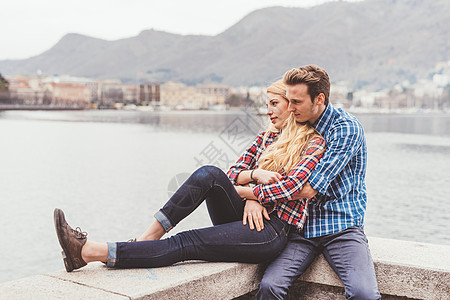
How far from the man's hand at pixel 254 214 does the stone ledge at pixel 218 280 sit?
0.59 ft

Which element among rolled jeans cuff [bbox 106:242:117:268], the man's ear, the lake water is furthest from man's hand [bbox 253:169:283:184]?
the lake water

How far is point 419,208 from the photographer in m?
17.3

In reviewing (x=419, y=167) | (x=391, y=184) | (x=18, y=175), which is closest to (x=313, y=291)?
(x=391, y=184)

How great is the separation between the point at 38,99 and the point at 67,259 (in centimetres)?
12805

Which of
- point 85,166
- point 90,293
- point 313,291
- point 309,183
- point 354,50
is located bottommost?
point 85,166

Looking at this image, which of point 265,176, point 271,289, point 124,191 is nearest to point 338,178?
point 265,176

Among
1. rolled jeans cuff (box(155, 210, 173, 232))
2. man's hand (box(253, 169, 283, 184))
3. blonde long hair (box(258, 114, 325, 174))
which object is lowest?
rolled jeans cuff (box(155, 210, 173, 232))

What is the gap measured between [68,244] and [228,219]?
25.9 inches

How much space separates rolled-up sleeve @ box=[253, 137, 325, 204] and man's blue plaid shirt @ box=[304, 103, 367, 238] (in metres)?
0.04

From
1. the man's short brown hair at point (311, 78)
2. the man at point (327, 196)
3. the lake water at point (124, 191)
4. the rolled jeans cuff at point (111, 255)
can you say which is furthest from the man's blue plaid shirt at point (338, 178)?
the lake water at point (124, 191)

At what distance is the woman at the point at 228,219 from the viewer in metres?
2.27

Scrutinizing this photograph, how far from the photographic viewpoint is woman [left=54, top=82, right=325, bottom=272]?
227 cm

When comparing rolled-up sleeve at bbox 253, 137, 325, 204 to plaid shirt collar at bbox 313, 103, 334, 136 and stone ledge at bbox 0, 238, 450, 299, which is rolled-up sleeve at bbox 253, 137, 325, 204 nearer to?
plaid shirt collar at bbox 313, 103, 334, 136

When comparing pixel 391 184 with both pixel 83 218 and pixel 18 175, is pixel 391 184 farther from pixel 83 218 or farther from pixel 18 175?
pixel 18 175
